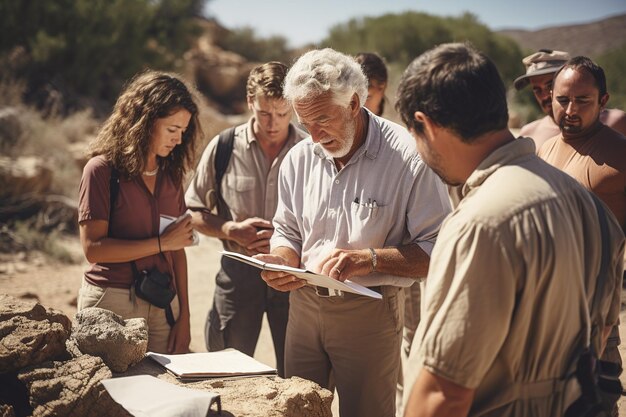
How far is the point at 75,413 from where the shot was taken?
2158mm

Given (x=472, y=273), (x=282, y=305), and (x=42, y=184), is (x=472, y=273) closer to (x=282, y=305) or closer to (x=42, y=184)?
(x=282, y=305)

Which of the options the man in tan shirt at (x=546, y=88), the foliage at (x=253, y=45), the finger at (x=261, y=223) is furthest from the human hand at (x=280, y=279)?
the foliage at (x=253, y=45)

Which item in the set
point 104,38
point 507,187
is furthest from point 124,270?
point 104,38

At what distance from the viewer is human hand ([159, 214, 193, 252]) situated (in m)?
3.25

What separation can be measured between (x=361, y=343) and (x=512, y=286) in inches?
57.4

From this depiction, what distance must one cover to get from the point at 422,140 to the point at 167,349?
2200mm

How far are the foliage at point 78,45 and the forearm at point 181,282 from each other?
12.5 meters

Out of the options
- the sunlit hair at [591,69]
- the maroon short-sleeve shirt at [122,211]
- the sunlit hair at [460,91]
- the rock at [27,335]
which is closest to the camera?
the sunlit hair at [460,91]

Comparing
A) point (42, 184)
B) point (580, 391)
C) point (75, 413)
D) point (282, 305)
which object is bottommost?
point (42, 184)

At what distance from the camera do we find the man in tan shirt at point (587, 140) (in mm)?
3424

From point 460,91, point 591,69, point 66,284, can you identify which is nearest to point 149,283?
point 460,91

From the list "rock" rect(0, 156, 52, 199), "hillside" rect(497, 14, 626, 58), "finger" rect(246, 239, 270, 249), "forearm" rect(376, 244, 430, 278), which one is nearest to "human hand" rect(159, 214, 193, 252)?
"finger" rect(246, 239, 270, 249)

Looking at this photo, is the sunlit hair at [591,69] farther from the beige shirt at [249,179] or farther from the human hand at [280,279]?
the human hand at [280,279]

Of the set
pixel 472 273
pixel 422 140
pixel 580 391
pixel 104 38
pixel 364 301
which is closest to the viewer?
pixel 472 273
